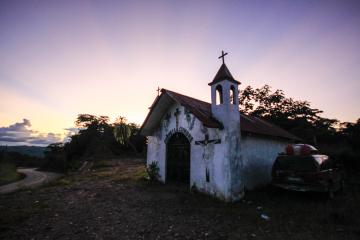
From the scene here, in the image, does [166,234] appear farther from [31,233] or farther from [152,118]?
[152,118]

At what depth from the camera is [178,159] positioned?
1213 centimetres

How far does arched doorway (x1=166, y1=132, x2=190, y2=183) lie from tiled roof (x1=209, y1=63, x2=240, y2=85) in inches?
142

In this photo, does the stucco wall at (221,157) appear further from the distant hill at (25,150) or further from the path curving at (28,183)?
the distant hill at (25,150)

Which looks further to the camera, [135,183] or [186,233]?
[135,183]

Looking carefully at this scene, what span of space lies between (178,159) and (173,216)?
5077mm

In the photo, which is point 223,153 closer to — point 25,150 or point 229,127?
point 229,127

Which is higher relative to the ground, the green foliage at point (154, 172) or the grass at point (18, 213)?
the green foliage at point (154, 172)

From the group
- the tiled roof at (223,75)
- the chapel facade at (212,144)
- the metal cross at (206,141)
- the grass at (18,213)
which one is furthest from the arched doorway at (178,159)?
the grass at (18,213)

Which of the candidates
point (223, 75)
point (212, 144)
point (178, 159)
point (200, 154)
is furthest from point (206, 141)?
point (223, 75)

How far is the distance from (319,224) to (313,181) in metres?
2.54

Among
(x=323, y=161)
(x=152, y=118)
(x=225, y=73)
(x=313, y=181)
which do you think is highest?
(x=225, y=73)

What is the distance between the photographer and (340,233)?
5.81 metres

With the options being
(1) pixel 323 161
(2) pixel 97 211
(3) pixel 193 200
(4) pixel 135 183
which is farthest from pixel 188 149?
(1) pixel 323 161

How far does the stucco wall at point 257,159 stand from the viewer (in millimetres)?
10867
